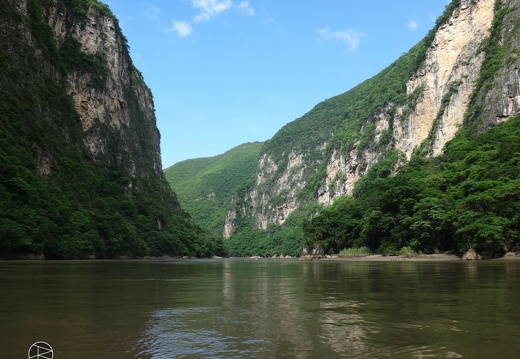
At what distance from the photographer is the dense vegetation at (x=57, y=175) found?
186 feet

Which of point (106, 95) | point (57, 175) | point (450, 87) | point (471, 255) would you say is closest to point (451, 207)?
point (471, 255)

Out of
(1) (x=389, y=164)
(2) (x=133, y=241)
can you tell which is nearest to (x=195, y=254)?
(2) (x=133, y=241)

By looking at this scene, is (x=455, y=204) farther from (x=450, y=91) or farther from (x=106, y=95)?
(x=106, y=95)

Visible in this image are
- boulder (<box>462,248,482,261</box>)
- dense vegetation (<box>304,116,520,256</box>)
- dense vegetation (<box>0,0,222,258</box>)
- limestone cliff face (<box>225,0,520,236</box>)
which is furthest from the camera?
limestone cliff face (<box>225,0,520,236</box>)

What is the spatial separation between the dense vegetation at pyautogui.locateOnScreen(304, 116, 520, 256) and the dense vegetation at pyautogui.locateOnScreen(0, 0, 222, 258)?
43.8m

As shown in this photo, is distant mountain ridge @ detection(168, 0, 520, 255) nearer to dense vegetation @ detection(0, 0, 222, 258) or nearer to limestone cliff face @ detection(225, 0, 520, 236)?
limestone cliff face @ detection(225, 0, 520, 236)

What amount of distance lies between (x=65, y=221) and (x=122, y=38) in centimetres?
9124

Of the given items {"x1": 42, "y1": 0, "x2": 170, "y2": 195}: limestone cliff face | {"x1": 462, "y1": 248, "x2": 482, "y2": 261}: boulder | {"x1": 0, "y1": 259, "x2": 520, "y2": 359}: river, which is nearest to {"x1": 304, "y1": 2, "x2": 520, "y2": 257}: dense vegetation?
{"x1": 462, "y1": 248, "x2": 482, "y2": 261}: boulder

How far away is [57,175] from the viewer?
3105 inches

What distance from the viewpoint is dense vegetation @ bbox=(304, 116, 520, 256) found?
47.0 metres
